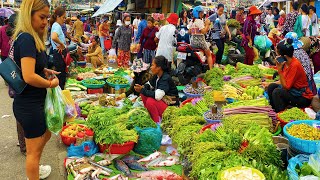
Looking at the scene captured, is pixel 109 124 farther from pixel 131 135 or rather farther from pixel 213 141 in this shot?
pixel 213 141

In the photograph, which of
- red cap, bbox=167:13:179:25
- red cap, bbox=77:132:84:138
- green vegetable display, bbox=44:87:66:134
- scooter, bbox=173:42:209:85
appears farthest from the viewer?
red cap, bbox=167:13:179:25

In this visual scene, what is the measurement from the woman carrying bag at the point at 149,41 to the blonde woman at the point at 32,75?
270 inches

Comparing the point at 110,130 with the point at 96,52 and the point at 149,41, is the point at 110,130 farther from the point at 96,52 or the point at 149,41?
the point at 96,52

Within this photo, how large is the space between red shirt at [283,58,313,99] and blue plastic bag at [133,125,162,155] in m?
2.24

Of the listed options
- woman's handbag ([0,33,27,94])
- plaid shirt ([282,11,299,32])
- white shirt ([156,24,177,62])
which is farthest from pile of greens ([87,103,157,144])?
plaid shirt ([282,11,299,32])

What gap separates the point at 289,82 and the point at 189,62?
11.3 ft

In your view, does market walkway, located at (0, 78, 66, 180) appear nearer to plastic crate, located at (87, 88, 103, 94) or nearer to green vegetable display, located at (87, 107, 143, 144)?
green vegetable display, located at (87, 107, 143, 144)

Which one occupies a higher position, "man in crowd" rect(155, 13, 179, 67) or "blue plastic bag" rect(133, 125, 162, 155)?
"man in crowd" rect(155, 13, 179, 67)

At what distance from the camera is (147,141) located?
15.1ft

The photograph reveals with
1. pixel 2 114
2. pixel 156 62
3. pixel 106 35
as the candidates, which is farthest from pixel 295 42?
pixel 106 35

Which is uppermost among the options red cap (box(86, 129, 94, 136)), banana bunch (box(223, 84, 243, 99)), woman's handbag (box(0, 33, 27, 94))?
woman's handbag (box(0, 33, 27, 94))

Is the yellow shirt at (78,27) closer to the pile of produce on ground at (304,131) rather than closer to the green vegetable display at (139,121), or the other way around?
the green vegetable display at (139,121)

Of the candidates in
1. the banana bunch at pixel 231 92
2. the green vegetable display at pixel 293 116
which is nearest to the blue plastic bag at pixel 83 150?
the green vegetable display at pixel 293 116

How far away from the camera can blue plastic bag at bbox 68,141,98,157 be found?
4492 millimetres
